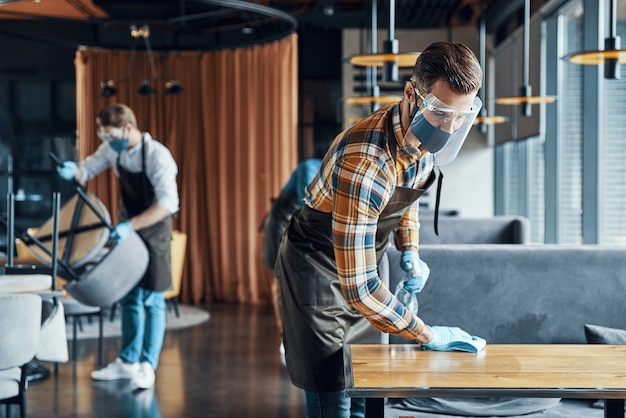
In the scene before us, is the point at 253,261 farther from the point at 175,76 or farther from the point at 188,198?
the point at 175,76

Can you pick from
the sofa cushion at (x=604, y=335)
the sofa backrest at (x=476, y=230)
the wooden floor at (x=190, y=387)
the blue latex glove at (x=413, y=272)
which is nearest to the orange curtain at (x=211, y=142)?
the wooden floor at (x=190, y=387)

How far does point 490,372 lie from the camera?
2090mm

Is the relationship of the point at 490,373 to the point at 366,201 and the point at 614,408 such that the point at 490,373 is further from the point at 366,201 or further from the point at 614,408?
the point at 366,201

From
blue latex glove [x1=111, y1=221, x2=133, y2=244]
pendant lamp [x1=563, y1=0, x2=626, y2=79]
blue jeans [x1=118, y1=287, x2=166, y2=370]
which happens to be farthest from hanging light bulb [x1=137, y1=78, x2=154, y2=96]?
pendant lamp [x1=563, y1=0, x2=626, y2=79]

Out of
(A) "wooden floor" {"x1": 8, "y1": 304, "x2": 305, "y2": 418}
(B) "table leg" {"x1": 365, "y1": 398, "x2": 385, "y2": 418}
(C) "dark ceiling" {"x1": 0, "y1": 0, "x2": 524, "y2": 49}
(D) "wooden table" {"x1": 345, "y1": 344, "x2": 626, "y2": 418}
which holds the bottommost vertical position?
(A) "wooden floor" {"x1": 8, "y1": 304, "x2": 305, "y2": 418}

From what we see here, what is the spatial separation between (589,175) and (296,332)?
4.17 m

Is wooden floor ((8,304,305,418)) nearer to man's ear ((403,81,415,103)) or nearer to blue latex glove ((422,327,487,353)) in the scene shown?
blue latex glove ((422,327,487,353))

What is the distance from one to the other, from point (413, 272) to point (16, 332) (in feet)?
4.92

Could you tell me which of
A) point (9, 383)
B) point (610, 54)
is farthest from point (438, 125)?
point (9, 383)

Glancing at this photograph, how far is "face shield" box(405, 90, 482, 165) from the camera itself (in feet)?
6.70

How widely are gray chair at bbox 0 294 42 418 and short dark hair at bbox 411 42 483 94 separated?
182 cm

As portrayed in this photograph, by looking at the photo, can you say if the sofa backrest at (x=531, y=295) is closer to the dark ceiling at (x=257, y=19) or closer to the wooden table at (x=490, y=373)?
the wooden table at (x=490, y=373)

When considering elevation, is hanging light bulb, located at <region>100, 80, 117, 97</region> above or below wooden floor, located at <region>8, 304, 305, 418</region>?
above

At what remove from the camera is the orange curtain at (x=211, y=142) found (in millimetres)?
9055
